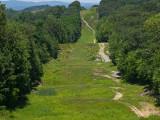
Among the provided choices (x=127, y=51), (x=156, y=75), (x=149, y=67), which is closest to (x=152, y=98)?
(x=156, y=75)

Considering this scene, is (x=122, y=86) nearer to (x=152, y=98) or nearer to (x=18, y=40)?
(x=152, y=98)

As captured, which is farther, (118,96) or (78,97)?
(118,96)

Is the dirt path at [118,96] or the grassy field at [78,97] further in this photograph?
the dirt path at [118,96]

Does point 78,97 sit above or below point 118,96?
above

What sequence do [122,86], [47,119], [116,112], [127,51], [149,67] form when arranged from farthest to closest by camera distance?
[127,51], [122,86], [149,67], [116,112], [47,119]

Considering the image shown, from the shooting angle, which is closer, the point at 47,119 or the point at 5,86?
the point at 47,119

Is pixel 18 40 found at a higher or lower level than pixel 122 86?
higher

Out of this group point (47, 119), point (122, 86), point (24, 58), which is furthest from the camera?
point (122, 86)

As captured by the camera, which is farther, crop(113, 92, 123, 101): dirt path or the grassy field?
crop(113, 92, 123, 101): dirt path
